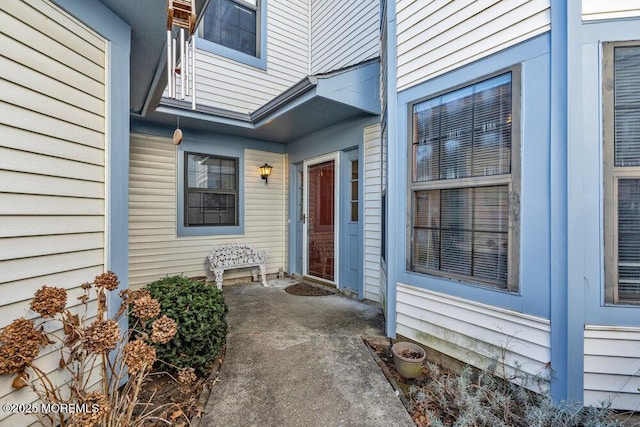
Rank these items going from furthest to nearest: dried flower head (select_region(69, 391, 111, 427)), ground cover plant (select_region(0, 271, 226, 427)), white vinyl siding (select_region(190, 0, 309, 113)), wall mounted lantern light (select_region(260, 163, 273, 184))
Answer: wall mounted lantern light (select_region(260, 163, 273, 184)) → white vinyl siding (select_region(190, 0, 309, 113)) → ground cover plant (select_region(0, 271, 226, 427)) → dried flower head (select_region(69, 391, 111, 427))

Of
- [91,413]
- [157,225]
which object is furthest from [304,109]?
[91,413]

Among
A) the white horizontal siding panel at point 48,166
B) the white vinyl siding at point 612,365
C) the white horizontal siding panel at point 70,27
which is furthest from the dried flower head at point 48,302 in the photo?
the white vinyl siding at point 612,365

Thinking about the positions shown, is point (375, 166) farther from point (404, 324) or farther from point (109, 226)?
point (109, 226)

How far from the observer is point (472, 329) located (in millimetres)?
2287

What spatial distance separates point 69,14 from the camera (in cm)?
183

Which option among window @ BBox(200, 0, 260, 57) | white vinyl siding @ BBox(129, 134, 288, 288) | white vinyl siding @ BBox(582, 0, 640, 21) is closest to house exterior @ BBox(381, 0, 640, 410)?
white vinyl siding @ BBox(582, 0, 640, 21)

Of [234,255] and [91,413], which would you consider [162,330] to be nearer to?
[91,413]

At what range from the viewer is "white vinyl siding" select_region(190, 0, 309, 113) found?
5152 millimetres

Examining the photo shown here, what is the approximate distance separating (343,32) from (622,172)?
16.5ft

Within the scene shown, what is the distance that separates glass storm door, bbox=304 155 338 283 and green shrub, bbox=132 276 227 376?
2.68m

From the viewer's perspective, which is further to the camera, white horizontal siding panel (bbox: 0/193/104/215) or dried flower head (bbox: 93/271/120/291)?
dried flower head (bbox: 93/271/120/291)

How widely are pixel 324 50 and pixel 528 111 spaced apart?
5011mm

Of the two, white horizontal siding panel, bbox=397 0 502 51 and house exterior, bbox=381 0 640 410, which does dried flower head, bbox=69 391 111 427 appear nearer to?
house exterior, bbox=381 0 640 410

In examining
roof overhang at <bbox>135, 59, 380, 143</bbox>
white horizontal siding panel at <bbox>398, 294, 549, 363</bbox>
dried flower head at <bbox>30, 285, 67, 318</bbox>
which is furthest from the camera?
roof overhang at <bbox>135, 59, 380, 143</bbox>
